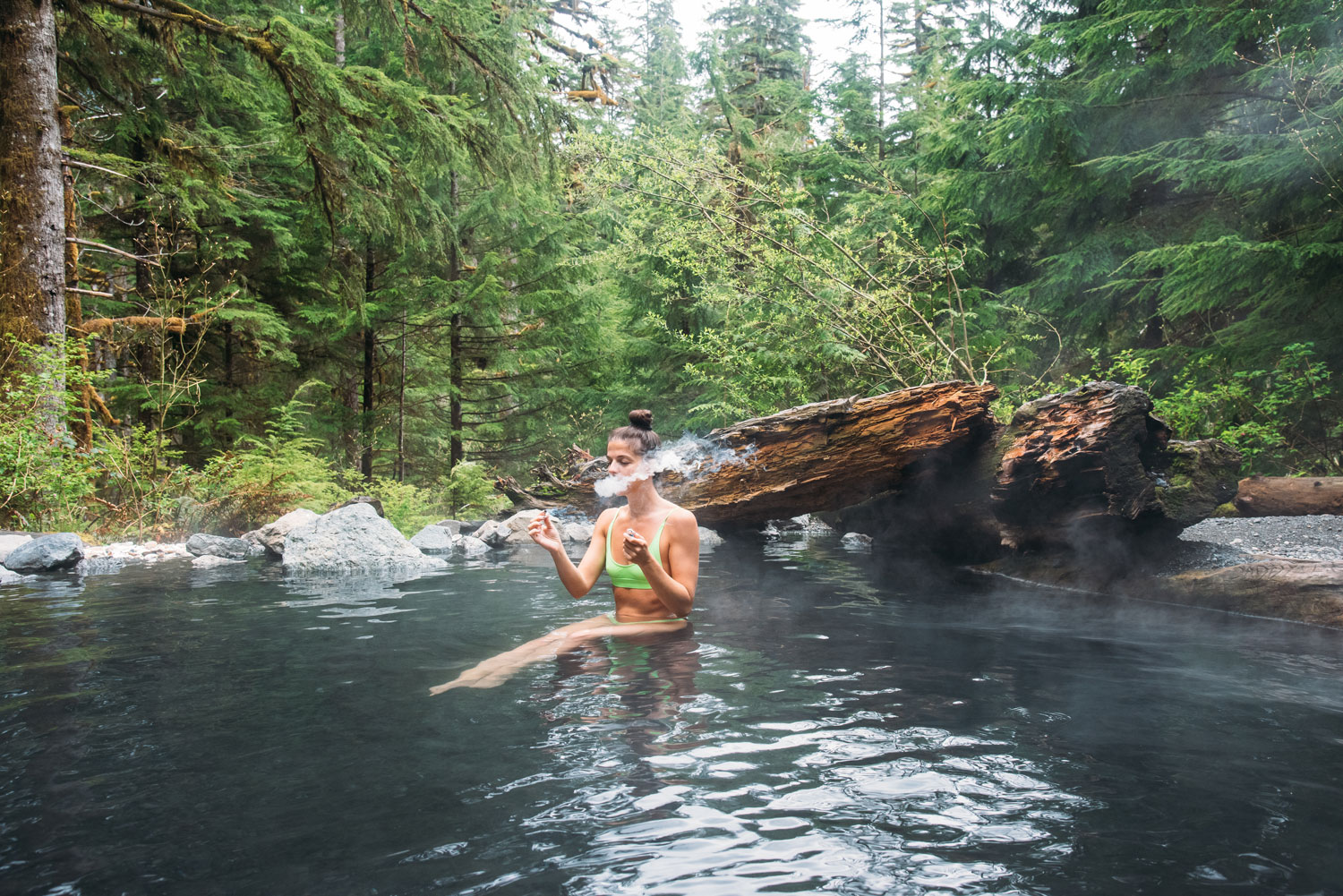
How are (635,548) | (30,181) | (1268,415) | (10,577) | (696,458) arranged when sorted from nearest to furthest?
(635,548)
(10,577)
(696,458)
(30,181)
(1268,415)

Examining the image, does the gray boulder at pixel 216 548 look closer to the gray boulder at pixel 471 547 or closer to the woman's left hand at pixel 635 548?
the gray boulder at pixel 471 547

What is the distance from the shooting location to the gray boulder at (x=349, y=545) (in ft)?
26.3

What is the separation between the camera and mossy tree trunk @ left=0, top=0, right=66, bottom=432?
8.93 metres

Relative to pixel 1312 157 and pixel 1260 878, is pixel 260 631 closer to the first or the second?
pixel 1260 878

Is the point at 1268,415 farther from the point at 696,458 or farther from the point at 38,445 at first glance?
the point at 38,445

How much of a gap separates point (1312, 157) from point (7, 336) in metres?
14.4

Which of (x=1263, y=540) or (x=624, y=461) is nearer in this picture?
(x=624, y=461)

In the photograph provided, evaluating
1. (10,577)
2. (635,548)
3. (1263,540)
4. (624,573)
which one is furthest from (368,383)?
(1263,540)

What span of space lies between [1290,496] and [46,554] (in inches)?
469

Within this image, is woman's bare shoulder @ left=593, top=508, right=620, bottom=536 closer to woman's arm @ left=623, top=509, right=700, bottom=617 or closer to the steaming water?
woman's arm @ left=623, top=509, right=700, bottom=617

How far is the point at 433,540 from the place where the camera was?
1025 centimetres

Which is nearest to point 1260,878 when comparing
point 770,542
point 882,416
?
point 882,416

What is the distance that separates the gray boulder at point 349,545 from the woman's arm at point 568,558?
13.5ft

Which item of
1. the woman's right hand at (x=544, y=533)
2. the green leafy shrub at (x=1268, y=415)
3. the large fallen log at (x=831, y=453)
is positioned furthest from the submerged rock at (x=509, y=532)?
the green leafy shrub at (x=1268, y=415)
